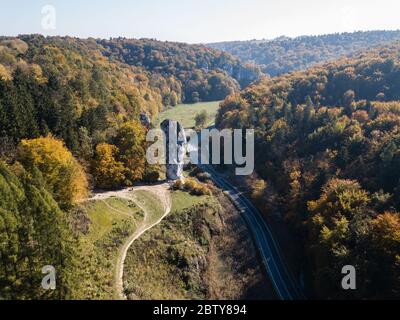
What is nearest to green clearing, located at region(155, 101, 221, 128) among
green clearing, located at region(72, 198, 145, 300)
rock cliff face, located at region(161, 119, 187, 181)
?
rock cliff face, located at region(161, 119, 187, 181)

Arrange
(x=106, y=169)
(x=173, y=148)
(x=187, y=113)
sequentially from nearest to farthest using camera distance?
(x=106, y=169) < (x=173, y=148) < (x=187, y=113)

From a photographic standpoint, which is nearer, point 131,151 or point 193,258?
point 193,258

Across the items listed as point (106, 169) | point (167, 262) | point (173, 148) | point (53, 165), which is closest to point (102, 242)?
point (167, 262)

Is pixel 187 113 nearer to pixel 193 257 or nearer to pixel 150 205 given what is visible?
pixel 150 205

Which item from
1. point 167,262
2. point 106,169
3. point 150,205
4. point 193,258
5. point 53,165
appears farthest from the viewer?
point 150,205

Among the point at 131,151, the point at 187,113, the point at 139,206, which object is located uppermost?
the point at 187,113

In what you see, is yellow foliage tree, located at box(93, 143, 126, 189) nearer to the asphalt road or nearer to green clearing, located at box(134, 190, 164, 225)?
green clearing, located at box(134, 190, 164, 225)

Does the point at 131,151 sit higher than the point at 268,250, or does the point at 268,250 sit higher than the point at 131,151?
the point at 131,151

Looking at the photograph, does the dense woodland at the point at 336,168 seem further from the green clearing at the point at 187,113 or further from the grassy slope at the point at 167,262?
the grassy slope at the point at 167,262
